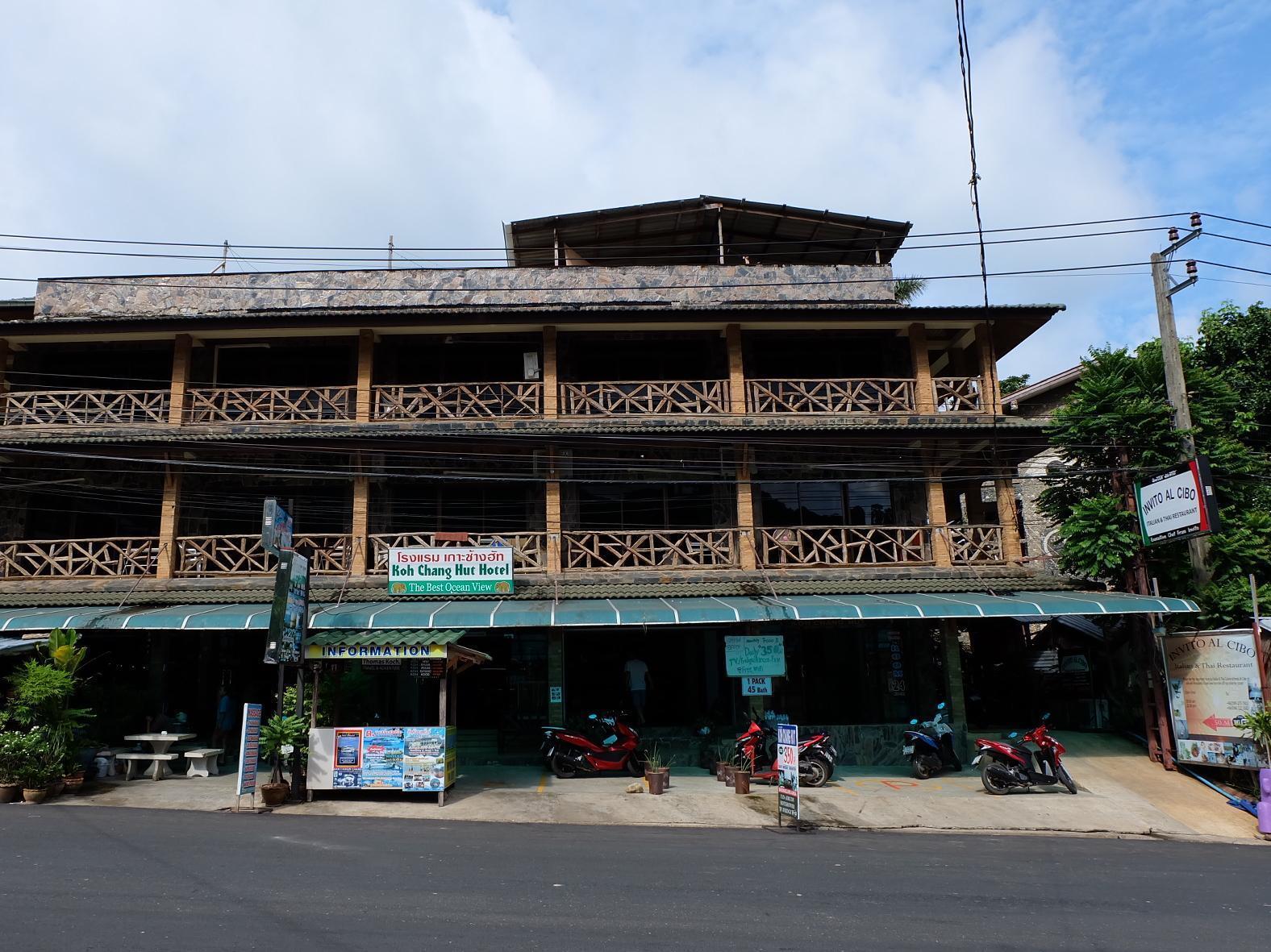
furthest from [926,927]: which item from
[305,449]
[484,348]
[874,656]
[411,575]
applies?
[484,348]

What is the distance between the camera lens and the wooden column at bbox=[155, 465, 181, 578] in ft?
54.7

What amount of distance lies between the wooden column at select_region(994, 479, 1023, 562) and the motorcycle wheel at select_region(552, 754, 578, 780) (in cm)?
931

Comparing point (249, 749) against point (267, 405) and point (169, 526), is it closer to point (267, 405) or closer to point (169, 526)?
point (169, 526)

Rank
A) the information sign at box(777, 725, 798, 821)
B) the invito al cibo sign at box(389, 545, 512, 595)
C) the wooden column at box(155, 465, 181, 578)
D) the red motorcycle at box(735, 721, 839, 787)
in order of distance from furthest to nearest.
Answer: the wooden column at box(155, 465, 181, 578), the invito al cibo sign at box(389, 545, 512, 595), the red motorcycle at box(735, 721, 839, 787), the information sign at box(777, 725, 798, 821)

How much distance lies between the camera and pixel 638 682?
17.2m

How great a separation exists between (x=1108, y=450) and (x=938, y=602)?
4.60 meters

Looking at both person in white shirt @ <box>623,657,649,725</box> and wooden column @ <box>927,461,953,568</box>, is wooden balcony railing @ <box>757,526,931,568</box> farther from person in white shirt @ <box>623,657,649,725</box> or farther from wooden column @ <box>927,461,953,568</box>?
person in white shirt @ <box>623,657,649,725</box>

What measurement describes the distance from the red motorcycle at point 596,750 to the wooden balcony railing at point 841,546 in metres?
4.42

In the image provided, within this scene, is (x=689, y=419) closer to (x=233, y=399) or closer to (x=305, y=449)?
(x=305, y=449)

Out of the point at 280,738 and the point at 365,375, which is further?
the point at 365,375

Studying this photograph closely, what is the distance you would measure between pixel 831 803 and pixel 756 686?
Result: 284 cm

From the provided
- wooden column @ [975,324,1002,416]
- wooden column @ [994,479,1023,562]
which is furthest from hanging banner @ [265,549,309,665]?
wooden column @ [975,324,1002,416]

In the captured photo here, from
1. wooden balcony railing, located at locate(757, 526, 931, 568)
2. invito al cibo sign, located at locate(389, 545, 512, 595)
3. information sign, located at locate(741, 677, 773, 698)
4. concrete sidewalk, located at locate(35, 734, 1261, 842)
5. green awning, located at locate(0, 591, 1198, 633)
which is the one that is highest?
wooden balcony railing, located at locate(757, 526, 931, 568)

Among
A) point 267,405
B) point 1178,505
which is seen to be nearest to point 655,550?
point 267,405
